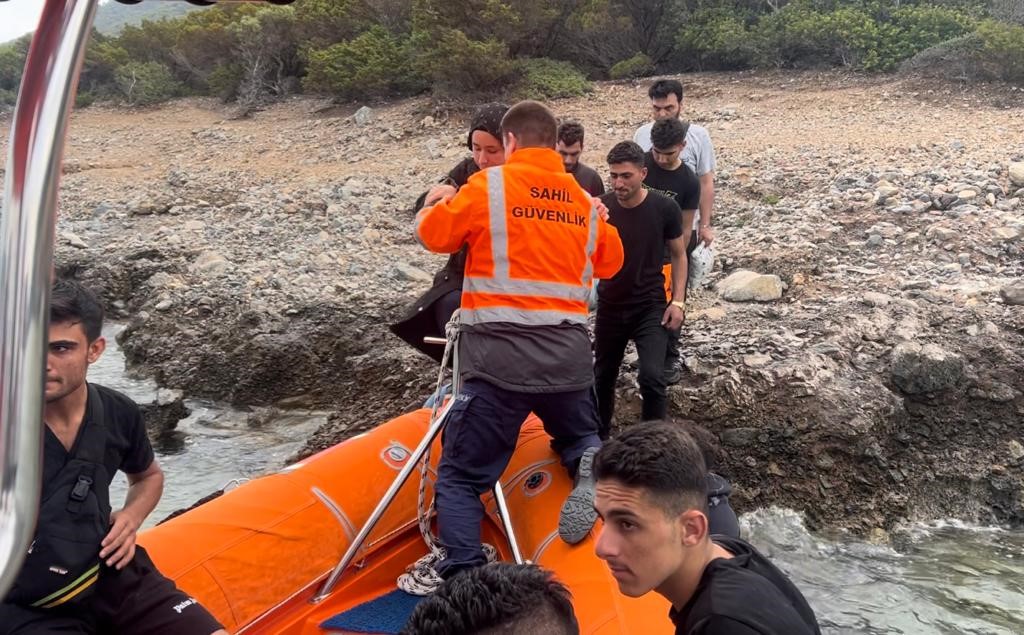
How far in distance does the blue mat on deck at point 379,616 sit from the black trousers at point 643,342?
4.54ft

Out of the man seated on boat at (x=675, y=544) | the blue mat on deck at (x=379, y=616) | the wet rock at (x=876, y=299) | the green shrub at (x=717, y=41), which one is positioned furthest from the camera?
the green shrub at (x=717, y=41)

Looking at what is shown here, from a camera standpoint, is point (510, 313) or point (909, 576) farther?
point (909, 576)

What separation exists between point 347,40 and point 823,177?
11942mm

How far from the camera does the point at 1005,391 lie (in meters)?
5.57

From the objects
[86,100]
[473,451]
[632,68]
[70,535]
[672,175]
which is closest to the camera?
[70,535]

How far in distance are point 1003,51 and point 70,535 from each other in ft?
45.9

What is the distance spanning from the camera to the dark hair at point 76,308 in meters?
2.42

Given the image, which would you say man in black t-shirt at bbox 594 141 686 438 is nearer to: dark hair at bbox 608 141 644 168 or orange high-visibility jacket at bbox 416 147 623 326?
dark hair at bbox 608 141 644 168

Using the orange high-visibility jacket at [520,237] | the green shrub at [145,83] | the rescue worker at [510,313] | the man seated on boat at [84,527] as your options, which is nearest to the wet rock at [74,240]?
the rescue worker at [510,313]

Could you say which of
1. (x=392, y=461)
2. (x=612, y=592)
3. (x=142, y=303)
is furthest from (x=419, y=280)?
(x=612, y=592)

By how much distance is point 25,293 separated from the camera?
846 mm

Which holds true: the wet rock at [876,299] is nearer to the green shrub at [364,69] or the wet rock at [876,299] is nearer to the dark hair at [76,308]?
the dark hair at [76,308]

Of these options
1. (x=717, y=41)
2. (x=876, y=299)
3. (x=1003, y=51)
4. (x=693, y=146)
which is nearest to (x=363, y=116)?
(x=717, y=41)

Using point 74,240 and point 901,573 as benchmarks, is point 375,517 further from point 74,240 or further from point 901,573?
point 74,240
